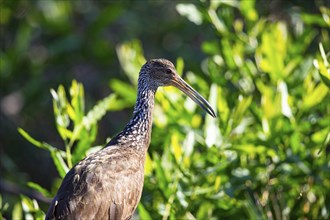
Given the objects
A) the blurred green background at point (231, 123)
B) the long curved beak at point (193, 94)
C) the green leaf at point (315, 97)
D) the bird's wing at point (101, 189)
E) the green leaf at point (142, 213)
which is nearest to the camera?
the bird's wing at point (101, 189)

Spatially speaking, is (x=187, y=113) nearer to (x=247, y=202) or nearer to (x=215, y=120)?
(x=215, y=120)

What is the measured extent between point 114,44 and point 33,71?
53.2 inches

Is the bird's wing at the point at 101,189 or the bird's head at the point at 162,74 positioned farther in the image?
the bird's head at the point at 162,74

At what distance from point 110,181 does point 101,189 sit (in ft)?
0.35

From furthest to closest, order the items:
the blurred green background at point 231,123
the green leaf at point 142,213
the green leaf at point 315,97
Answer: the green leaf at point 315,97, the blurred green background at point 231,123, the green leaf at point 142,213

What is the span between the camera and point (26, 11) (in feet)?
43.6

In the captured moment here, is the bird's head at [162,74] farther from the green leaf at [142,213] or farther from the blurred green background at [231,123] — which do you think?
the green leaf at [142,213]

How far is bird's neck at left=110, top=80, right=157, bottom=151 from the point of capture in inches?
312

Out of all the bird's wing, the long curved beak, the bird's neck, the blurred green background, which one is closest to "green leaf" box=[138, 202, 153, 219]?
the blurred green background

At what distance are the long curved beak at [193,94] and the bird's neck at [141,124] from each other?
8.0 inches

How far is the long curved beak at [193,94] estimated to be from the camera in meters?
8.05

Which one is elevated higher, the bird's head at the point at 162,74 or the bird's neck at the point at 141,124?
the bird's head at the point at 162,74

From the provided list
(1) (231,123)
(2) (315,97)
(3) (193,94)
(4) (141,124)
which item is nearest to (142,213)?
(4) (141,124)

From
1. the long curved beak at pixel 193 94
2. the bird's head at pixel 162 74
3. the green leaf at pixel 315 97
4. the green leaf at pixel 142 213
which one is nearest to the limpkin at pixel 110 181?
the long curved beak at pixel 193 94
